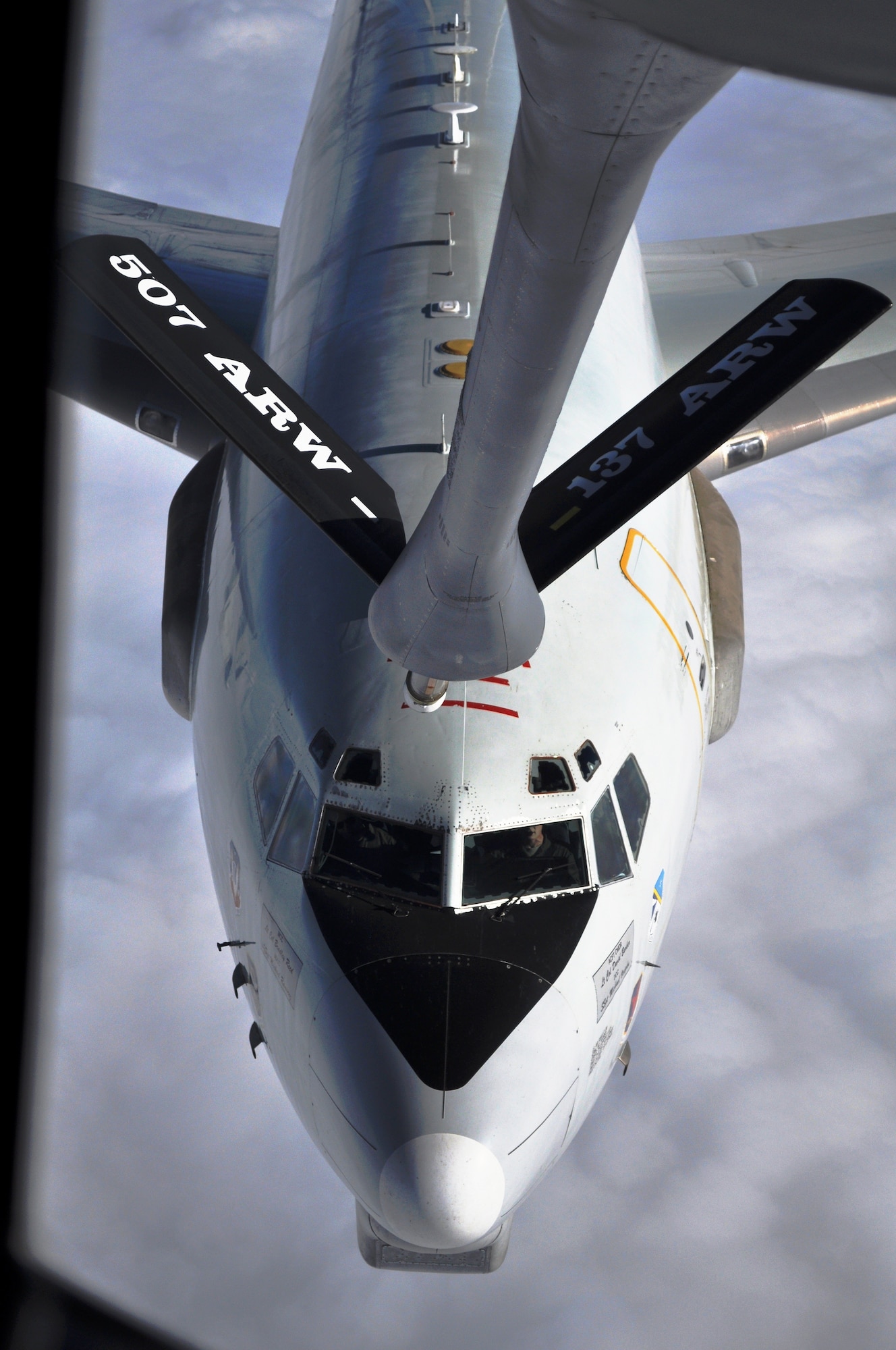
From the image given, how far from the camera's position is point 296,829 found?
7.75 m

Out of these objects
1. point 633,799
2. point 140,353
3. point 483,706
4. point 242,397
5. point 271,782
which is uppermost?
point 140,353

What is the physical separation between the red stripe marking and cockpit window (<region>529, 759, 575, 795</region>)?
1.13ft

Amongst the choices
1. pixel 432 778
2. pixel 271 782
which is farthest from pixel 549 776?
pixel 271 782

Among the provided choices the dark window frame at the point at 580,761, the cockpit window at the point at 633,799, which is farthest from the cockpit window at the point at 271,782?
the cockpit window at the point at 633,799

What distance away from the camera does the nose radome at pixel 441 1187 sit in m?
6.93

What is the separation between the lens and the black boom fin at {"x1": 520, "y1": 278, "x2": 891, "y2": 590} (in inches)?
226

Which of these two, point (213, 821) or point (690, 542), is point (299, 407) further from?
point (690, 542)

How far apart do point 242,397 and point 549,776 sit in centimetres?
308

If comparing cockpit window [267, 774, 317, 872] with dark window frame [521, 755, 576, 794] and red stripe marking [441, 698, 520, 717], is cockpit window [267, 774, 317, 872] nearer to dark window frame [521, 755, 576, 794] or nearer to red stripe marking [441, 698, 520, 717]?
red stripe marking [441, 698, 520, 717]

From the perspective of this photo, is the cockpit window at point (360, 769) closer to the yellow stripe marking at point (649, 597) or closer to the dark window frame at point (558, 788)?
the dark window frame at point (558, 788)

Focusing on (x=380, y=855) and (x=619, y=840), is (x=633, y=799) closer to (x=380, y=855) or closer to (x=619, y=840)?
(x=619, y=840)

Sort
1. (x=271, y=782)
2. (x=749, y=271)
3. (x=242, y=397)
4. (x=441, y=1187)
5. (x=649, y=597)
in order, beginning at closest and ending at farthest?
1. (x=242, y=397)
2. (x=441, y=1187)
3. (x=271, y=782)
4. (x=649, y=597)
5. (x=749, y=271)

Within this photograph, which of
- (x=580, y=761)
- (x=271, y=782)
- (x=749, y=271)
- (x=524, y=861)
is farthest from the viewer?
(x=749, y=271)

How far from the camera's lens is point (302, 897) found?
7.57 m
